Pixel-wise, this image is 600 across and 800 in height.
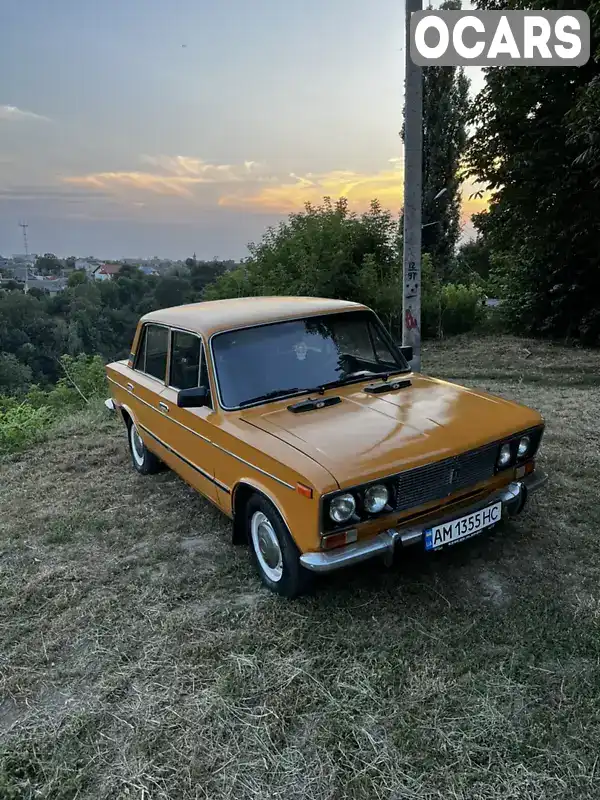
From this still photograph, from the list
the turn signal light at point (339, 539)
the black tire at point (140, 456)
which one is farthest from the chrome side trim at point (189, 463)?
the turn signal light at point (339, 539)

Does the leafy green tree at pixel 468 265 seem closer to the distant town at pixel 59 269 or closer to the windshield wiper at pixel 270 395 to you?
the distant town at pixel 59 269

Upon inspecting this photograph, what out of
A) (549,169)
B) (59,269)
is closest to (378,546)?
(549,169)

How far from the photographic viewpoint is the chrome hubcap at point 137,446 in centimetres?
574

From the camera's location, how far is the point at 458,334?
622 inches

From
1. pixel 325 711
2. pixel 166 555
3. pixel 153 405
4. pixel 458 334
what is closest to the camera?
pixel 325 711

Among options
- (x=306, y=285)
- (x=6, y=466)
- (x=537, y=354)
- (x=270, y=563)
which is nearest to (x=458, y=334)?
(x=537, y=354)

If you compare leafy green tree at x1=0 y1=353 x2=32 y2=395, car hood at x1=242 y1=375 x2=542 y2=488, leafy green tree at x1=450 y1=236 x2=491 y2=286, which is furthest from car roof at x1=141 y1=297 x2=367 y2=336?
Answer: leafy green tree at x1=0 y1=353 x2=32 y2=395

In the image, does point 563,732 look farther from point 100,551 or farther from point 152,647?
point 100,551

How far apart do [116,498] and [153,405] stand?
3.48ft

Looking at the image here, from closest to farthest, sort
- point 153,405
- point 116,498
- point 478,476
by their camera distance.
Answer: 1. point 478,476
2. point 153,405
3. point 116,498

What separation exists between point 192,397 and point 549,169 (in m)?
8.50

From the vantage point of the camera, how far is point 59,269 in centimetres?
4328

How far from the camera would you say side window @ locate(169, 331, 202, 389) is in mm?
4117

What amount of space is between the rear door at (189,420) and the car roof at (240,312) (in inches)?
5.0
